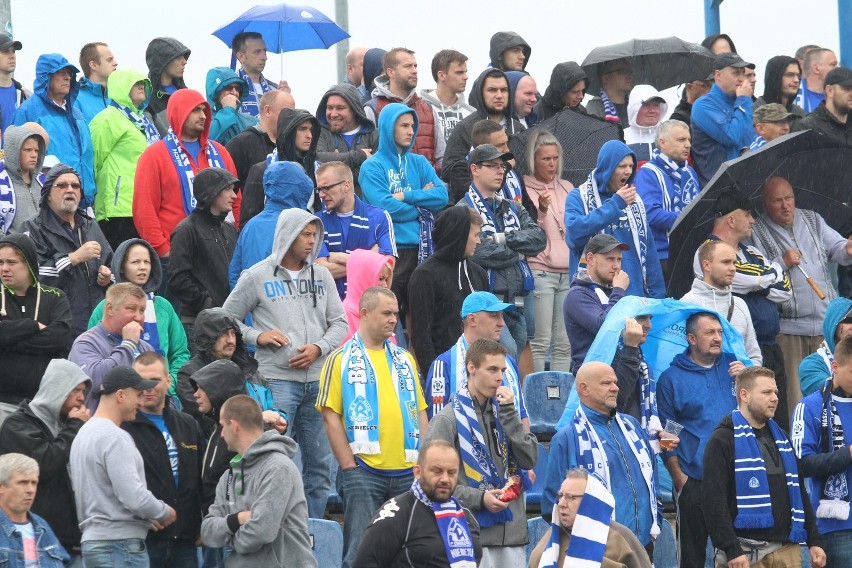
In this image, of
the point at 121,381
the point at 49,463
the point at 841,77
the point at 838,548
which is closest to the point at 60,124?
the point at 121,381

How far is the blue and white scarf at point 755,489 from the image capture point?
32.6 feet

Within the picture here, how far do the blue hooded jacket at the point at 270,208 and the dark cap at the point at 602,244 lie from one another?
2081 mm

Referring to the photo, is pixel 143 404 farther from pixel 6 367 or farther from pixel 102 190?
pixel 102 190

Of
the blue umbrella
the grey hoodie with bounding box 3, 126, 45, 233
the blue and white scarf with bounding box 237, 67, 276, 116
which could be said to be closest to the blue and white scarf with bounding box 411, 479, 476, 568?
the grey hoodie with bounding box 3, 126, 45, 233

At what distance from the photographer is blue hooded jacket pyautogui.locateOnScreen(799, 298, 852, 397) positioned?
37.0 ft

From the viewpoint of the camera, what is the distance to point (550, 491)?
961 cm

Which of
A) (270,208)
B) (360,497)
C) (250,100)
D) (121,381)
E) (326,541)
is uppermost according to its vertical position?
(250,100)

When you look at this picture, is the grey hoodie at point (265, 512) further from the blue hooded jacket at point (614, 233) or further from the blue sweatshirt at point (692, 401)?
the blue hooded jacket at point (614, 233)

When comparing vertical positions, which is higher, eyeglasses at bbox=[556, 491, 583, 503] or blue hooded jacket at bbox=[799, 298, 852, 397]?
blue hooded jacket at bbox=[799, 298, 852, 397]

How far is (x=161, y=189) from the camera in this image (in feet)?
42.2

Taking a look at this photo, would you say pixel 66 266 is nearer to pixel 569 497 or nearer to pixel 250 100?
pixel 569 497

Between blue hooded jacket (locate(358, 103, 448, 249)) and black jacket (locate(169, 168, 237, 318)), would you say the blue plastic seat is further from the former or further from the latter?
blue hooded jacket (locate(358, 103, 448, 249))

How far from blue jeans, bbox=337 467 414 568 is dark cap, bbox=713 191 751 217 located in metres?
4.01

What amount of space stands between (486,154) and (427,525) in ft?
15.7
